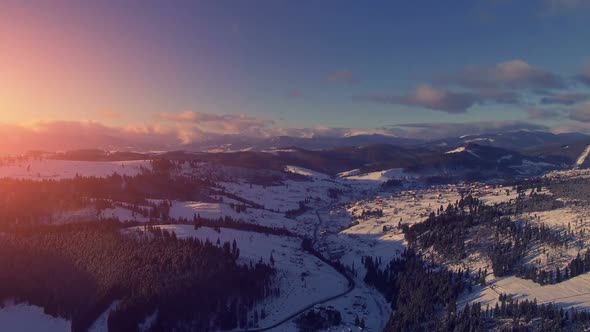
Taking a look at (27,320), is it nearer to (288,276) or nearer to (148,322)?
(148,322)

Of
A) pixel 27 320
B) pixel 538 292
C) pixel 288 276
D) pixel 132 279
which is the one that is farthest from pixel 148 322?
pixel 538 292

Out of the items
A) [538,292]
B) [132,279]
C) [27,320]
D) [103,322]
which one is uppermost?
[538,292]

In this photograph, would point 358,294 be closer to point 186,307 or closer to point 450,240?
point 450,240

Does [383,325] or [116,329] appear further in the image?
[383,325]

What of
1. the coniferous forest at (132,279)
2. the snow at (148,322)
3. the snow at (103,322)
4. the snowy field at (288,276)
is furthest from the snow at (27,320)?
the snowy field at (288,276)

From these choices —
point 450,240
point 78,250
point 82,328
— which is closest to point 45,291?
point 78,250

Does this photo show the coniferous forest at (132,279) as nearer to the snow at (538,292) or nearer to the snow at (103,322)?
the snow at (103,322)

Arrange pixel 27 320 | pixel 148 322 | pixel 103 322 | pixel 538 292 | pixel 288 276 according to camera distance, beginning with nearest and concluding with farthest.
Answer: pixel 538 292 < pixel 148 322 < pixel 103 322 < pixel 27 320 < pixel 288 276
